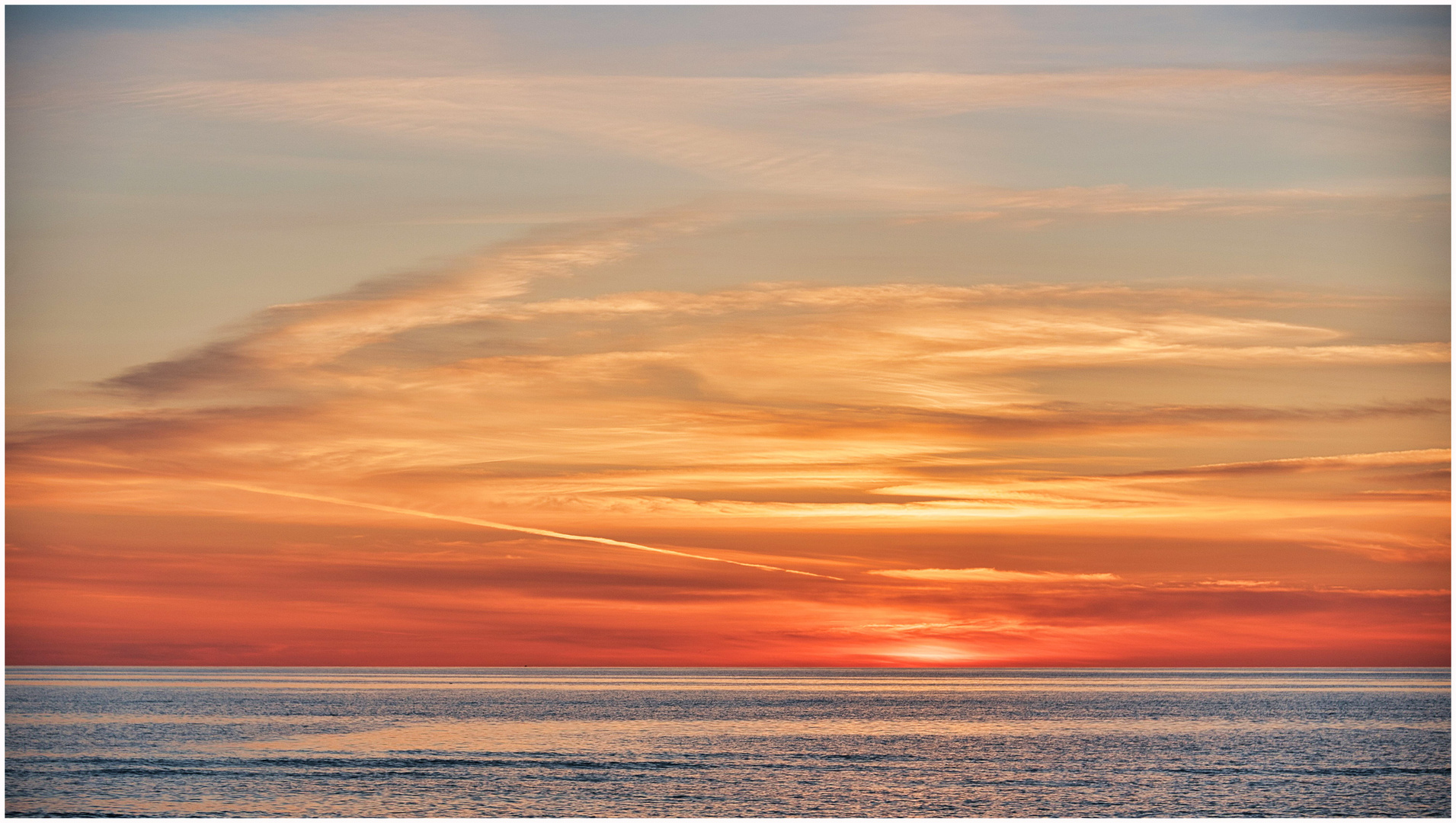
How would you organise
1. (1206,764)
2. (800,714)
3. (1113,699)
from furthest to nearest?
1. (1113,699)
2. (800,714)
3. (1206,764)

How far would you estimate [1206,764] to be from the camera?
78.8m

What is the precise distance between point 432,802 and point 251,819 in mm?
8127

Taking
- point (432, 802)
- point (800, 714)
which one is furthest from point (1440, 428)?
point (800, 714)

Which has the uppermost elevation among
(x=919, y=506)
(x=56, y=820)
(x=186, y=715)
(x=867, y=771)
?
(x=919, y=506)

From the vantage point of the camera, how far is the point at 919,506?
311 feet

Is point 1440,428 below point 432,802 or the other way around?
the other way around

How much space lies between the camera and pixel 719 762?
76875 millimetres

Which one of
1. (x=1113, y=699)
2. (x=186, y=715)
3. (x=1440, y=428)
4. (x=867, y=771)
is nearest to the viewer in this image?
(x=1440, y=428)

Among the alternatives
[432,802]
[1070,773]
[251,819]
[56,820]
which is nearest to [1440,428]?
[1070,773]

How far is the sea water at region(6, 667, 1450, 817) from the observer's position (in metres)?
59.4

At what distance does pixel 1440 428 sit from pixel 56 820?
5832 centimetres

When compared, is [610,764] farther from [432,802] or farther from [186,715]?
[186,715]

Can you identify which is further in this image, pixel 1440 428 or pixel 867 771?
pixel 867 771

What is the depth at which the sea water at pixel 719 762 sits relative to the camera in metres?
59.4
